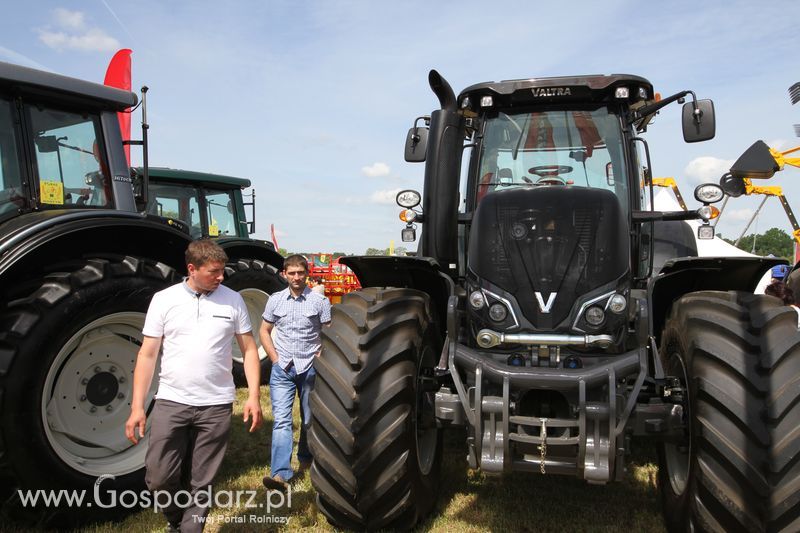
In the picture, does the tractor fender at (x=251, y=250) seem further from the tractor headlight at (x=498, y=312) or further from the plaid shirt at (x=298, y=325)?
the tractor headlight at (x=498, y=312)

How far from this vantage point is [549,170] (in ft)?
14.5

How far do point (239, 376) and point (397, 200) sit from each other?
395cm

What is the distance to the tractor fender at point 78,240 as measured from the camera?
3.45m

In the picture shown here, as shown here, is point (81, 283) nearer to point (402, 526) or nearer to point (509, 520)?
point (402, 526)

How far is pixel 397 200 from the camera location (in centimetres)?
432

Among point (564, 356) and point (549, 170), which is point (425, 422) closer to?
point (564, 356)

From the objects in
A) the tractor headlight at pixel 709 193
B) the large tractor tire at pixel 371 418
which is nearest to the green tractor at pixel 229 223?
Result: the large tractor tire at pixel 371 418

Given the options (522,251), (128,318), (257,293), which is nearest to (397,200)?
(522,251)

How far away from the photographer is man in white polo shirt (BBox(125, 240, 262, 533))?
306 centimetres

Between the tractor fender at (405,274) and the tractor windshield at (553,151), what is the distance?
746mm

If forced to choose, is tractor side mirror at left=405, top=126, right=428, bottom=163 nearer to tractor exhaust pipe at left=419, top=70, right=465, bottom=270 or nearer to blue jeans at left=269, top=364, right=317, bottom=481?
tractor exhaust pipe at left=419, top=70, right=465, bottom=270

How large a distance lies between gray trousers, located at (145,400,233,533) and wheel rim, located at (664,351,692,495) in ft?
7.77

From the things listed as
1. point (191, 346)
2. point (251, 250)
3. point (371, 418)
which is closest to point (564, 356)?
point (371, 418)

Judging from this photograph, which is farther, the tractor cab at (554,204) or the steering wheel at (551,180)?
the steering wheel at (551,180)
